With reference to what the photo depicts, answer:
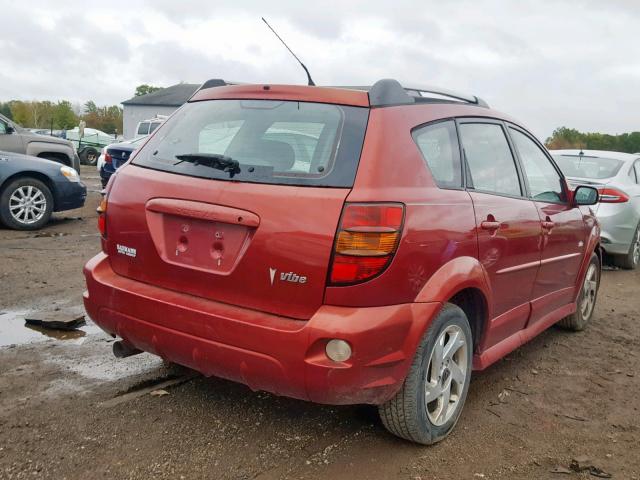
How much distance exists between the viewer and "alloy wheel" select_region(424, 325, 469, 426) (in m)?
3.10

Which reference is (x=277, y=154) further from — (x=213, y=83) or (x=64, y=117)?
(x=64, y=117)

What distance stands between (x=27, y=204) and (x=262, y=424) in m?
7.36

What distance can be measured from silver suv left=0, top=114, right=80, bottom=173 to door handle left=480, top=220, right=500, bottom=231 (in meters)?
10.2

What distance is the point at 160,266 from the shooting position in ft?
9.94

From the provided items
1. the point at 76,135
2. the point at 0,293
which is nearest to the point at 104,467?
the point at 0,293

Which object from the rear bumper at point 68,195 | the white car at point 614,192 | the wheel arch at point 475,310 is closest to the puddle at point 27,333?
the wheel arch at point 475,310

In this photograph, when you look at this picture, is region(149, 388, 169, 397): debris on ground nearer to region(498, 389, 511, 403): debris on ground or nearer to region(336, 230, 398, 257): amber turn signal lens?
region(336, 230, 398, 257): amber turn signal lens

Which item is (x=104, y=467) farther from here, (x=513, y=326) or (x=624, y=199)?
(x=624, y=199)

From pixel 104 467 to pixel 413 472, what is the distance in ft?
4.48

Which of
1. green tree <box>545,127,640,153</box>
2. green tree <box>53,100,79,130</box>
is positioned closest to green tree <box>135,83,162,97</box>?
green tree <box>53,100,79,130</box>

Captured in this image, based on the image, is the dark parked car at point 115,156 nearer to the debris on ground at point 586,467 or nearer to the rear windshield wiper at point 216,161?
the rear windshield wiper at point 216,161

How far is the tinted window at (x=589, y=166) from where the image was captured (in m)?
8.29

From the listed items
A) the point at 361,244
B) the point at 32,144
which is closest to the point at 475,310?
the point at 361,244

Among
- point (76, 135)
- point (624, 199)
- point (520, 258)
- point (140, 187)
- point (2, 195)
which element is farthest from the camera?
point (76, 135)
